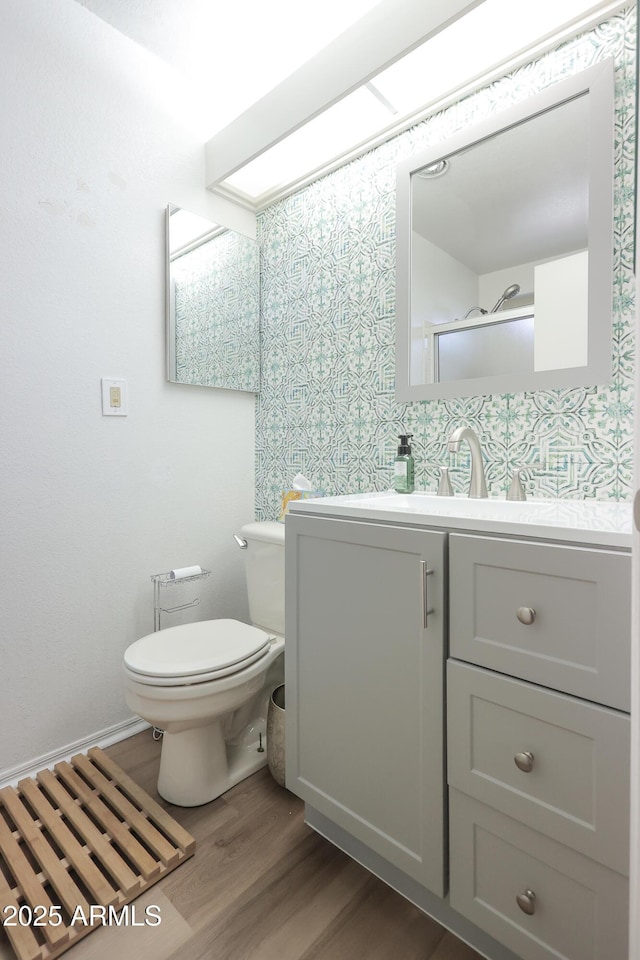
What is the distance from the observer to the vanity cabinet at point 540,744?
752mm

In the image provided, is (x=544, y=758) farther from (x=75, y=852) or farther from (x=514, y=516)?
(x=75, y=852)

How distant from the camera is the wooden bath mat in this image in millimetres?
1024

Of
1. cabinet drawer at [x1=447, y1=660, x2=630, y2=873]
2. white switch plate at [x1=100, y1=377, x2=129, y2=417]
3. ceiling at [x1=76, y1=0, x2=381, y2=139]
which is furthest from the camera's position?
white switch plate at [x1=100, y1=377, x2=129, y2=417]

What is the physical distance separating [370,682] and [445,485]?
0.61m

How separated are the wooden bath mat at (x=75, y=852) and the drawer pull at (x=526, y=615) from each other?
1.03 metres

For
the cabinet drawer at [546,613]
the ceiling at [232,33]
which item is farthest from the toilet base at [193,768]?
the ceiling at [232,33]

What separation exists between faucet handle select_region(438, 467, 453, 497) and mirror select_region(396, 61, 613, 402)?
0.80 ft

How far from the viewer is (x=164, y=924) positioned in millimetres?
1040

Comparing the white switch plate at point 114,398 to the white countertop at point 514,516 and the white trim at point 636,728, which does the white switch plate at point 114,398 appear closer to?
the white countertop at point 514,516

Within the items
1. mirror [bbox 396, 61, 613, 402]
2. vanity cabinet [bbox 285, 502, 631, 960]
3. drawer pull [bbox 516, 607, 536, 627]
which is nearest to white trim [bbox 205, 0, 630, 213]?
mirror [bbox 396, 61, 613, 402]

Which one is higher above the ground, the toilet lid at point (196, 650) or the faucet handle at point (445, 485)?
the faucet handle at point (445, 485)

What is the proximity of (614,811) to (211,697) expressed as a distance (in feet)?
3.11

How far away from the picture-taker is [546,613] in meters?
0.82

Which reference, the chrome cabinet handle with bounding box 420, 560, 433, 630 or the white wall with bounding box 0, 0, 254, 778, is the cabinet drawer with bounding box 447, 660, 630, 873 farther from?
the white wall with bounding box 0, 0, 254, 778
